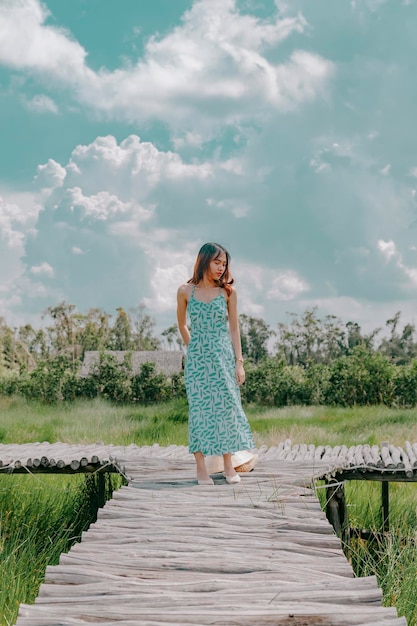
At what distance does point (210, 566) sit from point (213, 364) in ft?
6.42

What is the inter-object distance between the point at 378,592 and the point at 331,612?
315 millimetres

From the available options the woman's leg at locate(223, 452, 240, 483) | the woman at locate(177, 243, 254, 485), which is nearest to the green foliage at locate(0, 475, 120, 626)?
the woman's leg at locate(223, 452, 240, 483)

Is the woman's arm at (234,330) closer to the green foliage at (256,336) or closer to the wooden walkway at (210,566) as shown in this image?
the wooden walkway at (210,566)

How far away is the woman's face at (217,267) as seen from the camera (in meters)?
5.41

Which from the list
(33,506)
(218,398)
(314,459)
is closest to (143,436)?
(33,506)

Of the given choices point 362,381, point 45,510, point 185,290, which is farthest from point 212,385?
point 362,381

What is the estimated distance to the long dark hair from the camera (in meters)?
5.39

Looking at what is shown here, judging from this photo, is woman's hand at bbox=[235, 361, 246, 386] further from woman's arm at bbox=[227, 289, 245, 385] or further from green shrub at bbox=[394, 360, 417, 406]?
green shrub at bbox=[394, 360, 417, 406]

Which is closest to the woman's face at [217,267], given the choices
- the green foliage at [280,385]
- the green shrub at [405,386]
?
the green foliage at [280,385]

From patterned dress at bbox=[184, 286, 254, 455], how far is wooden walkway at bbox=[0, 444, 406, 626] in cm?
36

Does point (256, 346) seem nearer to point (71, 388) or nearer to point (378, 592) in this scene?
point (71, 388)

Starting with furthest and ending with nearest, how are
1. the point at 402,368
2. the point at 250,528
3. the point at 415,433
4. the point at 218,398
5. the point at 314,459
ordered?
the point at 402,368 < the point at 415,433 < the point at 314,459 < the point at 218,398 < the point at 250,528

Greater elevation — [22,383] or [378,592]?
[22,383]

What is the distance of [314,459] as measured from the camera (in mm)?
6707
